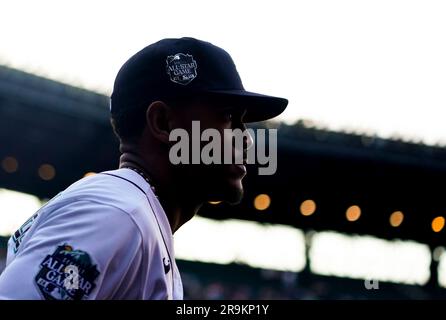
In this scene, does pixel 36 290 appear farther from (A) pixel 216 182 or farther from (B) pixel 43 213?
(A) pixel 216 182

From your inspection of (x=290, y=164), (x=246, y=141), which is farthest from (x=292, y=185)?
(x=246, y=141)

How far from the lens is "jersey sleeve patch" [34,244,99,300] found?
5.09ft

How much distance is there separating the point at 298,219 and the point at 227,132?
21.2 m

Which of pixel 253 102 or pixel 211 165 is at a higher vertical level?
pixel 253 102

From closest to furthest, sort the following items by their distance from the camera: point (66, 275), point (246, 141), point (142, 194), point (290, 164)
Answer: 1. point (66, 275)
2. point (142, 194)
3. point (246, 141)
4. point (290, 164)

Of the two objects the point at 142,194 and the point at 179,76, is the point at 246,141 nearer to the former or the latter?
the point at 179,76

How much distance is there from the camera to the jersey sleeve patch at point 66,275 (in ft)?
5.09

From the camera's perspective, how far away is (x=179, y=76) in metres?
2.19

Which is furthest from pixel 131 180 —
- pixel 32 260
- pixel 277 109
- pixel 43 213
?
pixel 277 109

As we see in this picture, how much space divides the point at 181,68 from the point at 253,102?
0.27 meters

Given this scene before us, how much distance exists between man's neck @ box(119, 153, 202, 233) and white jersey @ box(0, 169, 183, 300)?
0.33 metres

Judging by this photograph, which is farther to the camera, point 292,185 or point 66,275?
point 292,185

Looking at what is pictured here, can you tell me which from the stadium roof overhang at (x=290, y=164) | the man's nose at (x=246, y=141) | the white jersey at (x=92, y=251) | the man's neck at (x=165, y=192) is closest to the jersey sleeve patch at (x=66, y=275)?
the white jersey at (x=92, y=251)

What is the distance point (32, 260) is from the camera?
1.59 metres
